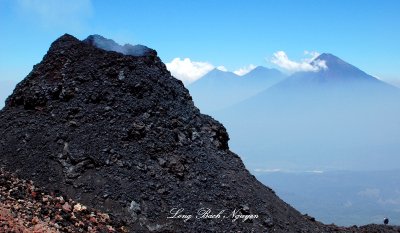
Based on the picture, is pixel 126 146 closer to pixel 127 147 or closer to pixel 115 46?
pixel 127 147

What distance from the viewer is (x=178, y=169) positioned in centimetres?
1550

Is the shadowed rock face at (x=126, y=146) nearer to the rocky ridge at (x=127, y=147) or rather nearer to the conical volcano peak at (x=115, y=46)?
the rocky ridge at (x=127, y=147)

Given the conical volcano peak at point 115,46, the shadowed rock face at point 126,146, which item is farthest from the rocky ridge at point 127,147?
the conical volcano peak at point 115,46

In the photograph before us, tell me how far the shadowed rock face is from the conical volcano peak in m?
0.64

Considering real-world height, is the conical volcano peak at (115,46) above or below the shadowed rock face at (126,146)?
above

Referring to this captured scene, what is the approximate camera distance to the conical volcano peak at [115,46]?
19625 mm

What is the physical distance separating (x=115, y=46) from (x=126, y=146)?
20.1ft

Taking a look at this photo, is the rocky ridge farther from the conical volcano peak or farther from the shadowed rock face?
the conical volcano peak

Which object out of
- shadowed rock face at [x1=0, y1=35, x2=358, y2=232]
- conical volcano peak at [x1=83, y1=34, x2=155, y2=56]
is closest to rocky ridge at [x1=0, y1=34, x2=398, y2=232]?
shadowed rock face at [x1=0, y1=35, x2=358, y2=232]

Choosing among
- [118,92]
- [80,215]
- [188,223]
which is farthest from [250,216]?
[118,92]

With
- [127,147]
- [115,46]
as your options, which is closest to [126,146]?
[127,147]

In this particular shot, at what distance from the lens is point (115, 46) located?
20141 mm

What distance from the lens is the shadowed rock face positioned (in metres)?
14.3

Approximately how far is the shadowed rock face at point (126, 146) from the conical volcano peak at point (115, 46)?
636 millimetres
